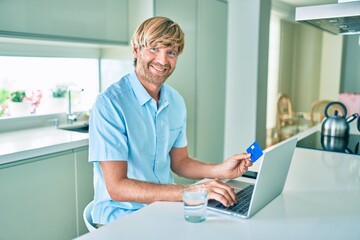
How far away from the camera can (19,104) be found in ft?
8.69

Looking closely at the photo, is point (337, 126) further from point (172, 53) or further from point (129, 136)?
point (129, 136)

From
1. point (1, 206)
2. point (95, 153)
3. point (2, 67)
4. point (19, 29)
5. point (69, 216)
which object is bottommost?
point (69, 216)

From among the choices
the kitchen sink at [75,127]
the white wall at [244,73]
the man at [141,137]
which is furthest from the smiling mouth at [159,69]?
the white wall at [244,73]

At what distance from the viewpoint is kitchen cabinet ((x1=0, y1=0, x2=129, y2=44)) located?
2174mm

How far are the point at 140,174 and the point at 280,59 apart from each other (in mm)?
5496

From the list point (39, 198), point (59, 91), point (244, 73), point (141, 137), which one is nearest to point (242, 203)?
point (141, 137)

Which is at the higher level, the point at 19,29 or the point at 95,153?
the point at 19,29

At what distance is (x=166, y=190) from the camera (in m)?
1.24

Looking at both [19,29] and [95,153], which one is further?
[19,29]

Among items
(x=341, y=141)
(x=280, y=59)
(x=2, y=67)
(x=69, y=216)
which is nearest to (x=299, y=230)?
(x=341, y=141)

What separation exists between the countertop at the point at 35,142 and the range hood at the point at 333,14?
1.47 m

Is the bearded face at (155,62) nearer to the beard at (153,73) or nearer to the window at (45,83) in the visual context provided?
the beard at (153,73)

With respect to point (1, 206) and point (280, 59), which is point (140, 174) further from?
point (280, 59)

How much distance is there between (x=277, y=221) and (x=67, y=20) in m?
1.96
